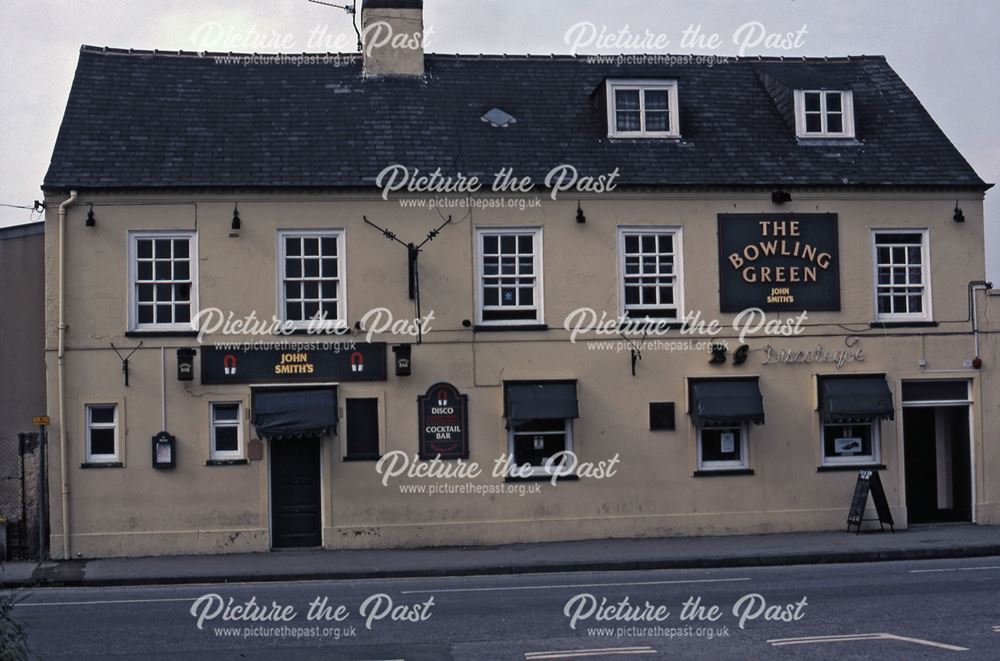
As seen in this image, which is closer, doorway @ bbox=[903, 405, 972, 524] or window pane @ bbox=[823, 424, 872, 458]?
window pane @ bbox=[823, 424, 872, 458]

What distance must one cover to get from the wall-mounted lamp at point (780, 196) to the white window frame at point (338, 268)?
7.98 metres

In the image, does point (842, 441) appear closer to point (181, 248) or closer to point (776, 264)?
point (776, 264)

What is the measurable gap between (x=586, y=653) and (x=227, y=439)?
35.9 feet

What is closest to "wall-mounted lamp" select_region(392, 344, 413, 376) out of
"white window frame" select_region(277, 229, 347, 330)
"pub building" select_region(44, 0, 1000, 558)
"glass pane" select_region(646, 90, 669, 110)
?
"pub building" select_region(44, 0, 1000, 558)

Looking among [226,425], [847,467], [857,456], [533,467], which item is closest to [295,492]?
[226,425]

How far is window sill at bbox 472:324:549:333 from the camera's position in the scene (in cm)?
2106

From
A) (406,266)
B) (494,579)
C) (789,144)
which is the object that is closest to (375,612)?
(494,579)

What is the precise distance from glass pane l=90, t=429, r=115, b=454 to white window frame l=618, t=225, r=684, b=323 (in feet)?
30.5

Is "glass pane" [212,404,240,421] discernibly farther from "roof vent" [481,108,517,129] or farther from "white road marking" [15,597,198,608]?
"roof vent" [481,108,517,129]

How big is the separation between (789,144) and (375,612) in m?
13.3

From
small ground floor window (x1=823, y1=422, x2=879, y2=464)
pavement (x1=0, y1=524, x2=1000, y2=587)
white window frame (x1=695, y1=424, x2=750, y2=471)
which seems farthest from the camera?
small ground floor window (x1=823, y1=422, x2=879, y2=464)

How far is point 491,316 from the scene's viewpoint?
21.4 meters

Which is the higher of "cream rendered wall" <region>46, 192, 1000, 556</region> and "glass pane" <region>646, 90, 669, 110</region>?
"glass pane" <region>646, 90, 669, 110</region>

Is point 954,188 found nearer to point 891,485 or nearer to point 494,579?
point 891,485
